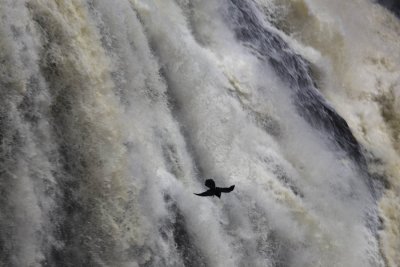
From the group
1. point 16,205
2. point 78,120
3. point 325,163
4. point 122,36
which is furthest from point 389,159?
point 16,205

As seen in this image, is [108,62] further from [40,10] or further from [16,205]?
[16,205]

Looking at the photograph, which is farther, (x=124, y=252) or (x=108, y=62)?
(x=108, y=62)

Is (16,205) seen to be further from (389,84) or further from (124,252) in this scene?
(389,84)

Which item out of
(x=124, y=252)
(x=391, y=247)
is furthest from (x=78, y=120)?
(x=391, y=247)

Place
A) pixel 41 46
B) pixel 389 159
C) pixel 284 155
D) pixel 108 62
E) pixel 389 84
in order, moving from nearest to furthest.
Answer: pixel 41 46, pixel 108 62, pixel 284 155, pixel 389 159, pixel 389 84

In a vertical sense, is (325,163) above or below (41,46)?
below

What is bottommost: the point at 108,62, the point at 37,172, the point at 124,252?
the point at 124,252

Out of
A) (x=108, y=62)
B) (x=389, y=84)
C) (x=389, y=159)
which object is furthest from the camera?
(x=389, y=84)
